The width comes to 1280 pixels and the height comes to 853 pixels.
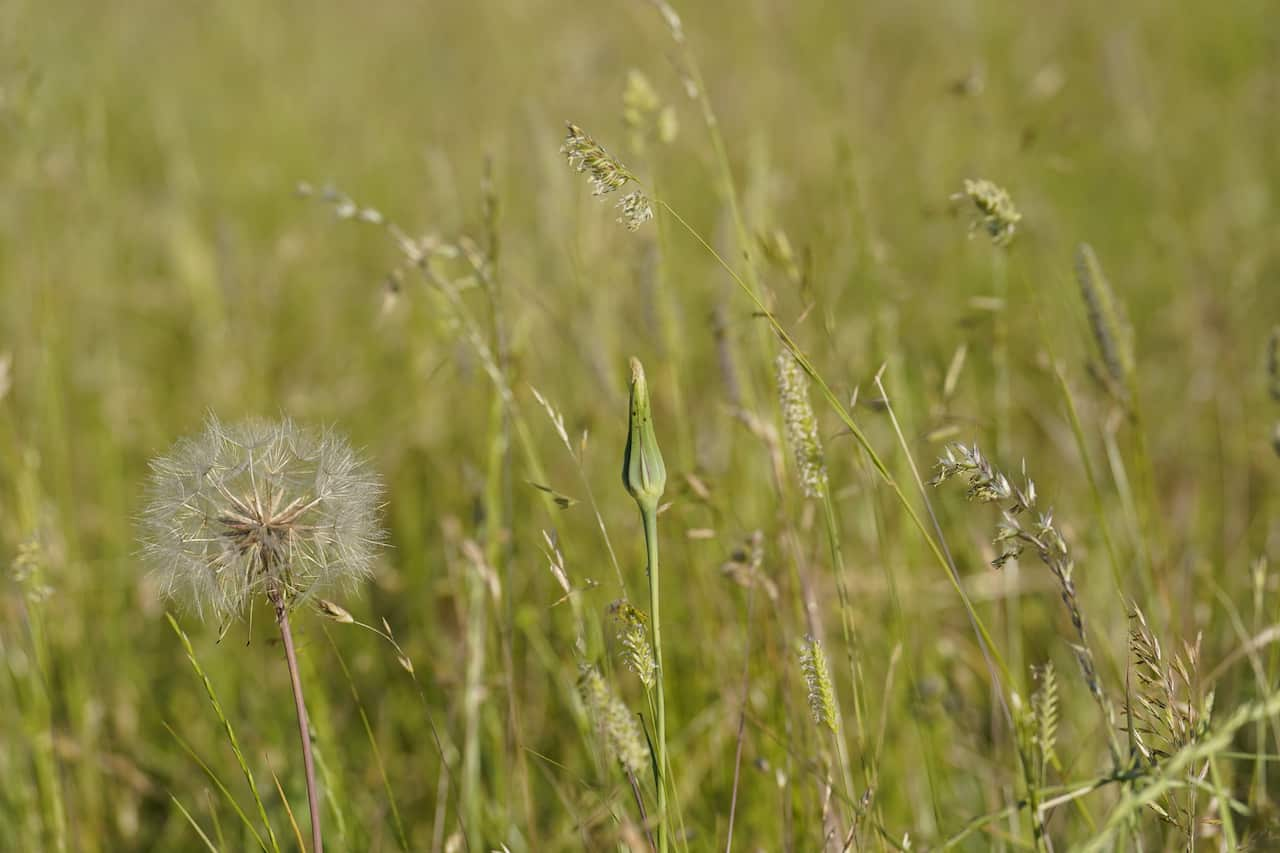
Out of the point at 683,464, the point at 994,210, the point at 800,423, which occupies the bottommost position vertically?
the point at 800,423

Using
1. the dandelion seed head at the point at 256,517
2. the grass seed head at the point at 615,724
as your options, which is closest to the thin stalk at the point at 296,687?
the dandelion seed head at the point at 256,517

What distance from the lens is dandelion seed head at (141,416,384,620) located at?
1.10 metres

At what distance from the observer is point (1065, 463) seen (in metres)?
2.80

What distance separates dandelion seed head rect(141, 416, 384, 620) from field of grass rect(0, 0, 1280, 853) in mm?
51

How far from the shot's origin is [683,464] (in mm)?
2109

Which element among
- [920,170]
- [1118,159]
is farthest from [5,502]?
[1118,159]

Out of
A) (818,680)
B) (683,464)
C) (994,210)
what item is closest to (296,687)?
(818,680)

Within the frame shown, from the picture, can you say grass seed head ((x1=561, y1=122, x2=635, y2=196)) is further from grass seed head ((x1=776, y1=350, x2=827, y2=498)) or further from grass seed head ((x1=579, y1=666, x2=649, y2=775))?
grass seed head ((x1=579, y1=666, x2=649, y2=775))

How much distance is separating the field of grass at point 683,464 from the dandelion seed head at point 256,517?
51 millimetres

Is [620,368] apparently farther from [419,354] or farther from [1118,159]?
[1118,159]

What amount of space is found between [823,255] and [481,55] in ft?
12.1

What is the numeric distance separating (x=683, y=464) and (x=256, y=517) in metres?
1.12

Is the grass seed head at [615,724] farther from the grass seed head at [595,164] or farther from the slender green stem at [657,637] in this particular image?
the grass seed head at [595,164]

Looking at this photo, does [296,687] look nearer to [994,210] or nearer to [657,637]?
[657,637]
